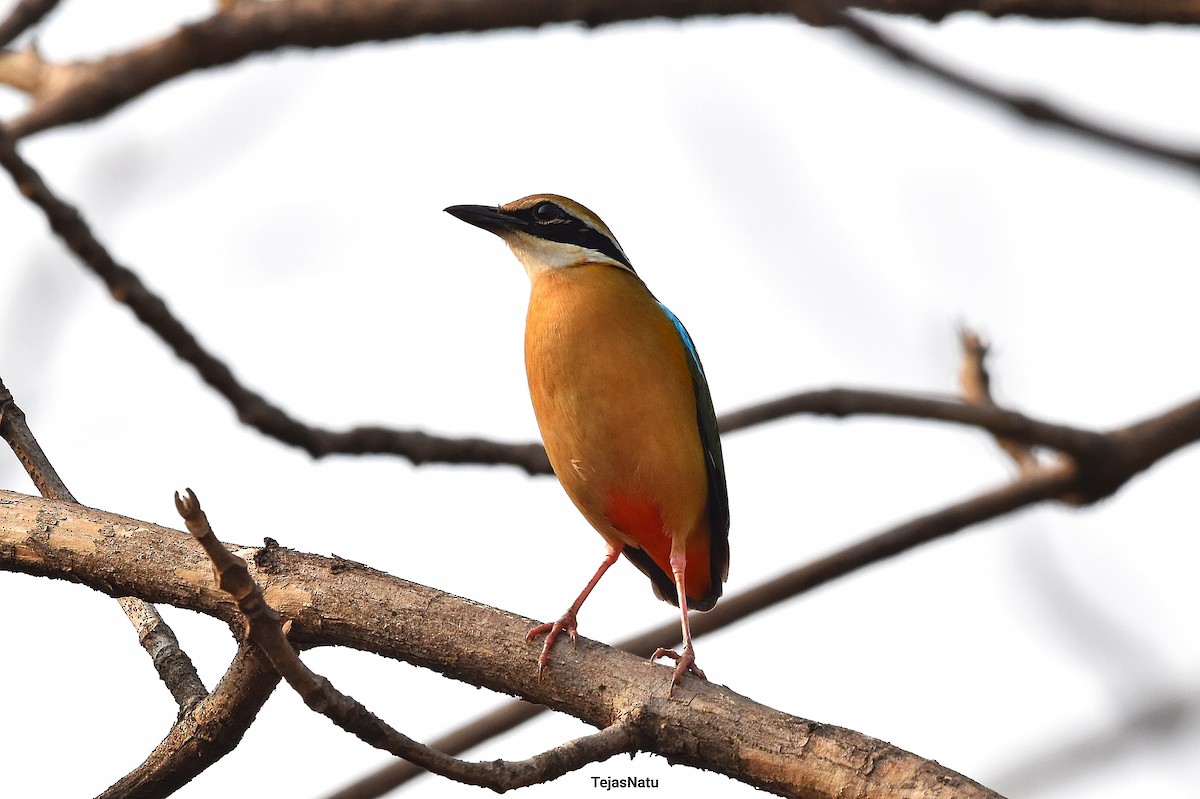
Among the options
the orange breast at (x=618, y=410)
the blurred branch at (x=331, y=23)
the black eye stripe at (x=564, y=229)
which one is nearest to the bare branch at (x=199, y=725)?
the orange breast at (x=618, y=410)

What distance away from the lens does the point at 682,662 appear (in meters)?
5.14

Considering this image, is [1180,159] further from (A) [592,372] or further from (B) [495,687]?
(A) [592,372]

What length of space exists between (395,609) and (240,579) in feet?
3.76

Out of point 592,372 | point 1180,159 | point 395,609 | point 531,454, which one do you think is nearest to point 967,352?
point 592,372

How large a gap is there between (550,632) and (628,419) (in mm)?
1843

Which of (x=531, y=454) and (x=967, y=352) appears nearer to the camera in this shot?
(x=531, y=454)

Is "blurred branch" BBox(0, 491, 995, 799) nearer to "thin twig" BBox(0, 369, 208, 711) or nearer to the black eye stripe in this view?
"thin twig" BBox(0, 369, 208, 711)

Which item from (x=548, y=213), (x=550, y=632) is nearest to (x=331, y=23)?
(x=548, y=213)

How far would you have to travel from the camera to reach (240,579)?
3848 mm

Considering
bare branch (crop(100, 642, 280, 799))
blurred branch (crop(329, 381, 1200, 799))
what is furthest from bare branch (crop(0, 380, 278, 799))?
blurred branch (crop(329, 381, 1200, 799))

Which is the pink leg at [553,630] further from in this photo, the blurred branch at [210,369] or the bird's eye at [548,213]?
the bird's eye at [548,213]

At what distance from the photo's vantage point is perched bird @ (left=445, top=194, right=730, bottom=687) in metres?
6.67

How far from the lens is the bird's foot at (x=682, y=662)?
4744 millimetres

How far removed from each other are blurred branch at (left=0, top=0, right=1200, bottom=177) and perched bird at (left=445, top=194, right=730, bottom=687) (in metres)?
1.50
